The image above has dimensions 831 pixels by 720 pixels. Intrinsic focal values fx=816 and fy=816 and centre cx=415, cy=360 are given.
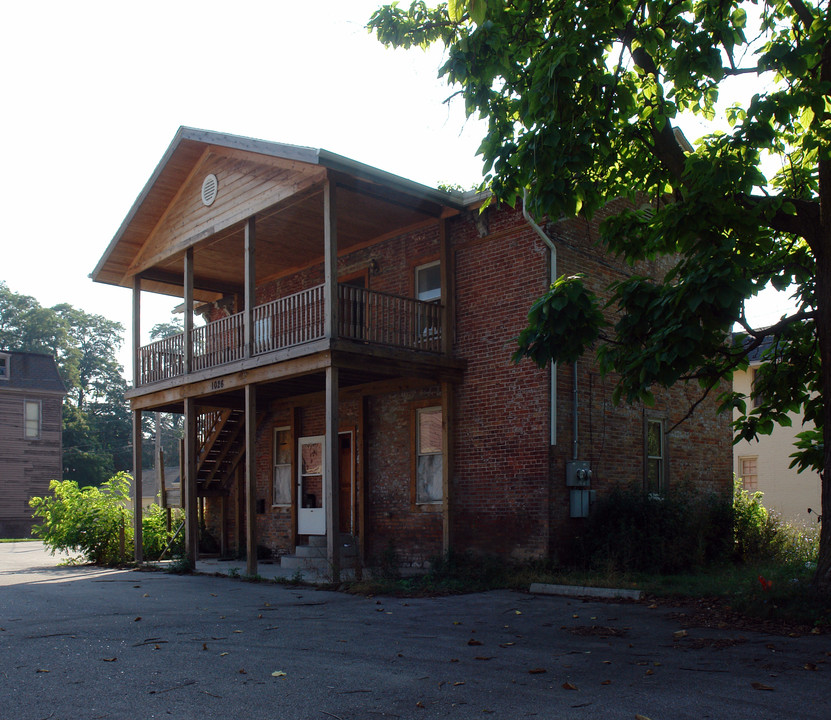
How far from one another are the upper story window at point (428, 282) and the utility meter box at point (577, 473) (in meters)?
3.96

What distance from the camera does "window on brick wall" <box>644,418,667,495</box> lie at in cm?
1448

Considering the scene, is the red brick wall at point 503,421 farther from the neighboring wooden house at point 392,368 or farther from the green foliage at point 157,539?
the green foliage at point 157,539

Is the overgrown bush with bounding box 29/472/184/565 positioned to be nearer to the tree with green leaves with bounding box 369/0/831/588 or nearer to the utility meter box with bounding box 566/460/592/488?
the utility meter box with bounding box 566/460/592/488

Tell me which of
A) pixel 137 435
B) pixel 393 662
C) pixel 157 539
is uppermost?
pixel 137 435

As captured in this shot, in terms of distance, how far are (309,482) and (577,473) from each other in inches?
255

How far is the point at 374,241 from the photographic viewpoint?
1562cm

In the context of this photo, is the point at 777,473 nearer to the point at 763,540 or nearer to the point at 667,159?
the point at 763,540

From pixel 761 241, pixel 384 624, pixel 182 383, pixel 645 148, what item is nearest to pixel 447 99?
pixel 645 148

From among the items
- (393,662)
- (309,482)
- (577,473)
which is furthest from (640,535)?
(309,482)

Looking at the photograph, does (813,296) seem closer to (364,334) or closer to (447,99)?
(447,99)

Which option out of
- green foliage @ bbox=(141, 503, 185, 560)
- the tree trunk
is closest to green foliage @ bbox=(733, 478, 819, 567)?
the tree trunk

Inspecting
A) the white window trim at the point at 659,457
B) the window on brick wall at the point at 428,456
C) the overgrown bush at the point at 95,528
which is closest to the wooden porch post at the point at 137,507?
the overgrown bush at the point at 95,528

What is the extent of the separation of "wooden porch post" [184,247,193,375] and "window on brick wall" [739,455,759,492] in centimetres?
1675

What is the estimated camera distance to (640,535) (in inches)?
486
